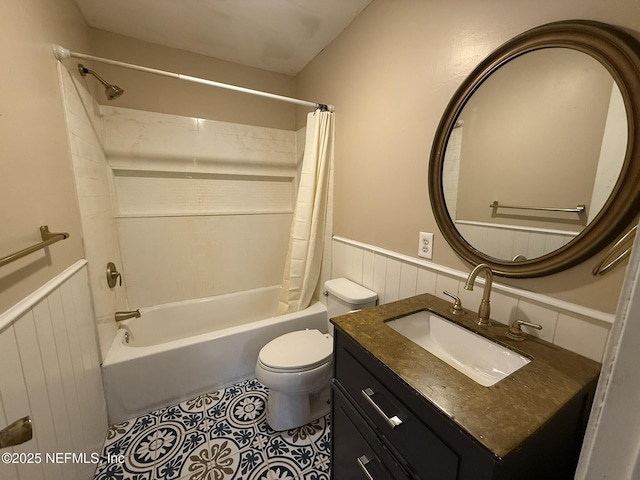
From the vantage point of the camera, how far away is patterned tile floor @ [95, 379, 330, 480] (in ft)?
4.05

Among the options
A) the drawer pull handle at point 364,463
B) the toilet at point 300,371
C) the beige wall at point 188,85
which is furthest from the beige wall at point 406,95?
the drawer pull handle at point 364,463

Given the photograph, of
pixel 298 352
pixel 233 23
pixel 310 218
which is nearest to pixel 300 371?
pixel 298 352

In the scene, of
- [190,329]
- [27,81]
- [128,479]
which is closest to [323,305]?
[190,329]

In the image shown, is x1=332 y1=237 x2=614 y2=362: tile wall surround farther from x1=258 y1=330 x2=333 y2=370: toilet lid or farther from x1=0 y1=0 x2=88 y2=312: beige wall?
x1=0 y1=0 x2=88 y2=312: beige wall

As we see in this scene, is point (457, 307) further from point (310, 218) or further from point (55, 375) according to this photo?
point (55, 375)

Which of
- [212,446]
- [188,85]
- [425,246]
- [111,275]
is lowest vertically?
[212,446]

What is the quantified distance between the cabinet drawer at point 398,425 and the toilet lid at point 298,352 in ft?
1.63

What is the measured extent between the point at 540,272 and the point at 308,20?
1807mm

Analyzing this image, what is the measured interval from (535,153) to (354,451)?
121 centimetres

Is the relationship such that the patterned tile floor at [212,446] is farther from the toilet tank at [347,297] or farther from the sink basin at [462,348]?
the sink basin at [462,348]

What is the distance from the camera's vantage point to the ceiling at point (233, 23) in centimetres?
146

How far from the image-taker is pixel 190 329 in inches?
88.1

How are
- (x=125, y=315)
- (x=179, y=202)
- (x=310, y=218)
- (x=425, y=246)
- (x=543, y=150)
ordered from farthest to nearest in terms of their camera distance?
(x=179, y=202)
(x=310, y=218)
(x=125, y=315)
(x=425, y=246)
(x=543, y=150)

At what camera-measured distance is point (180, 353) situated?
1572mm
